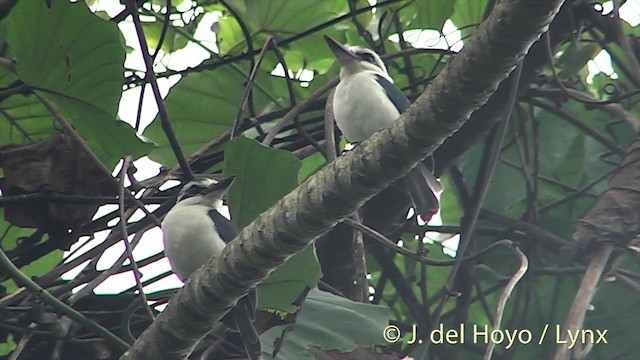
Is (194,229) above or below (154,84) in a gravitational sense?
below

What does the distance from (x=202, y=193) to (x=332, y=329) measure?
0.77 meters

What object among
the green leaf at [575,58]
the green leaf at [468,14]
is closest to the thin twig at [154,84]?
the green leaf at [468,14]

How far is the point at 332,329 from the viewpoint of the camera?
2.77m

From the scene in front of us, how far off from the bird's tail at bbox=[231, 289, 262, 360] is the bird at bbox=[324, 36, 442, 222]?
37.3 inches

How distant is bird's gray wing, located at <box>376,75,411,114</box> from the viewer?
358 centimetres

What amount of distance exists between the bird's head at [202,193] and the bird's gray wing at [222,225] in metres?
0.04

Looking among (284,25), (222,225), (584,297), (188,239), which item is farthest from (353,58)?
(584,297)

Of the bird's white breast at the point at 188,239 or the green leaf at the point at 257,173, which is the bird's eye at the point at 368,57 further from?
the green leaf at the point at 257,173

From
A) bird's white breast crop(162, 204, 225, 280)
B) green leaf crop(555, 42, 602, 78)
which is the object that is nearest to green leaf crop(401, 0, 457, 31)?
green leaf crop(555, 42, 602, 78)

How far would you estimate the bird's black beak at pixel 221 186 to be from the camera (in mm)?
2840

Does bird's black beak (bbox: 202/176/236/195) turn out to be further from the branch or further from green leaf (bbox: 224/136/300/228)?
the branch

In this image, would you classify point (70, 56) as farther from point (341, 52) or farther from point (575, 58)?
point (575, 58)

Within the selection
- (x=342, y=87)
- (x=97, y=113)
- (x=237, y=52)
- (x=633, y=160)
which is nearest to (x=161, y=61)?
(x=237, y=52)

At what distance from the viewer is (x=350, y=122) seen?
11.7ft
